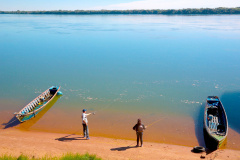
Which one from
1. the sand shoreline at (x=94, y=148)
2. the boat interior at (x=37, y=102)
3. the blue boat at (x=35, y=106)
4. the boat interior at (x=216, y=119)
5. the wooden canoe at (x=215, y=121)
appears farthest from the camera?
the boat interior at (x=37, y=102)

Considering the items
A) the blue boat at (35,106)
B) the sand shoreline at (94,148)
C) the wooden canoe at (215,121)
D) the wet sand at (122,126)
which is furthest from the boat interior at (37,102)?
the wooden canoe at (215,121)

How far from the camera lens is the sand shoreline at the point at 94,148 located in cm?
1065

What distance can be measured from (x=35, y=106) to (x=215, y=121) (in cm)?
1342

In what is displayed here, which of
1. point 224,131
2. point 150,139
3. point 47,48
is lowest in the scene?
point 150,139

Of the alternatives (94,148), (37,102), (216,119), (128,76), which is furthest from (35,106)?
(216,119)

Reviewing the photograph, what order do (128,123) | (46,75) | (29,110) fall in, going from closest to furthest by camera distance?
(128,123)
(29,110)
(46,75)

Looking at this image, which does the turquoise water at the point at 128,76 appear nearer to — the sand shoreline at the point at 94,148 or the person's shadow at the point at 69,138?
the person's shadow at the point at 69,138

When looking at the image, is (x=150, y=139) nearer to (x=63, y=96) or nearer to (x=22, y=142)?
(x=22, y=142)

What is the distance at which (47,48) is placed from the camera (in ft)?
137

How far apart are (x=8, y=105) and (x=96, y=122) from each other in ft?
26.5

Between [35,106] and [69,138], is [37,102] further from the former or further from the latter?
[69,138]

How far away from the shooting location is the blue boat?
15506mm

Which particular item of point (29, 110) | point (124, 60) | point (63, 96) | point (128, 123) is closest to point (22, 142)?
point (29, 110)

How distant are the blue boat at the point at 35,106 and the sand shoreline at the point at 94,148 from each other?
1.75m
